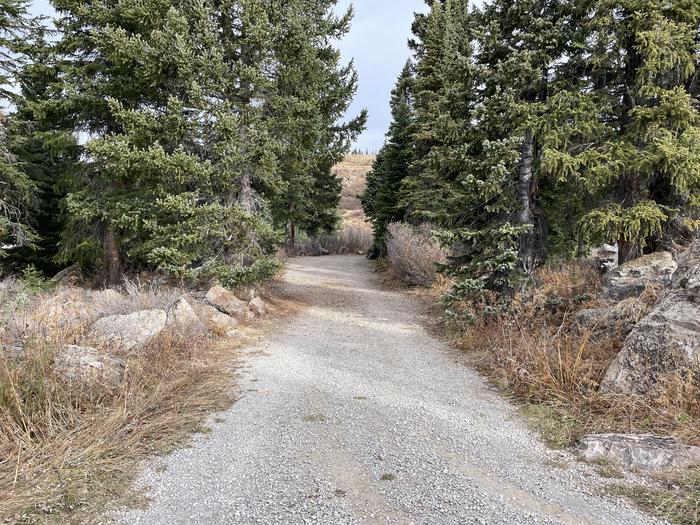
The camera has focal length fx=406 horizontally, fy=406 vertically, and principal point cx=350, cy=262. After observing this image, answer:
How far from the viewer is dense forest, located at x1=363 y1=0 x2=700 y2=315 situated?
6191 millimetres

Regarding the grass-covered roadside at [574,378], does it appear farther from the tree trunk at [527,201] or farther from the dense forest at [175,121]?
the dense forest at [175,121]

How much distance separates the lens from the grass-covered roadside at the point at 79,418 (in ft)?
8.78

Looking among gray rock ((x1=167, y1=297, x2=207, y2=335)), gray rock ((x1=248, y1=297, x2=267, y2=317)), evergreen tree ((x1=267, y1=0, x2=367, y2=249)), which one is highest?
evergreen tree ((x1=267, y1=0, x2=367, y2=249))

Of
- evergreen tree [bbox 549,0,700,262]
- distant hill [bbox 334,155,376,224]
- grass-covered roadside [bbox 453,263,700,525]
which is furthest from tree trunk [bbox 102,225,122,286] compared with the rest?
distant hill [bbox 334,155,376,224]

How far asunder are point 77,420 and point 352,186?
59.3 meters

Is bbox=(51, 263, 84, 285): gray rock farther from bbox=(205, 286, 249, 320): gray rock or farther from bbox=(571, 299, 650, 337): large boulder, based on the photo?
bbox=(571, 299, 650, 337): large boulder

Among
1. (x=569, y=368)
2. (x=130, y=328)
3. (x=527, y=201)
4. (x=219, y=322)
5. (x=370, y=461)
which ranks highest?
(x=527, y=201)

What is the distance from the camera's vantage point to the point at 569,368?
4.59 metres

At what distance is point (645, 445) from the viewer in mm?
3273

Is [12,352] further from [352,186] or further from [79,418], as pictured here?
[352,186]

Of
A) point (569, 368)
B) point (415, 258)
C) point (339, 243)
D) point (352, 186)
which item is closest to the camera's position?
point (569, 368)

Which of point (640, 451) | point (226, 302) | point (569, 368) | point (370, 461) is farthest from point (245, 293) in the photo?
point (640, 451)

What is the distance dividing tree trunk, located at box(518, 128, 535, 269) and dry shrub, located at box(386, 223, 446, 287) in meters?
4.34

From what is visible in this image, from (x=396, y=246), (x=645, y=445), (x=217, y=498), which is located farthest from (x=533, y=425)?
(x=396, y=246)
